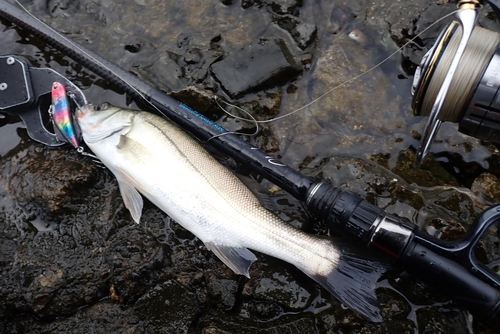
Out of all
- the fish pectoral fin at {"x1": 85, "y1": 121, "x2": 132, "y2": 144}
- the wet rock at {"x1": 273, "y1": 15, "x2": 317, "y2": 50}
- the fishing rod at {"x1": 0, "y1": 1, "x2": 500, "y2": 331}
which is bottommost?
the fish pectoral fin at {"x1": 85, "y1": 121, "x2": 132, "y2": 144}

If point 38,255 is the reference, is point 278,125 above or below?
above

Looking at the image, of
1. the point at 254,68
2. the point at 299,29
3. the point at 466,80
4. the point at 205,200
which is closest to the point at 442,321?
the point at 466,80

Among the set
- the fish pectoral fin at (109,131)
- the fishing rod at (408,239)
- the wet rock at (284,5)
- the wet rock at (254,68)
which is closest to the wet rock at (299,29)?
the wet rock at (284,5)

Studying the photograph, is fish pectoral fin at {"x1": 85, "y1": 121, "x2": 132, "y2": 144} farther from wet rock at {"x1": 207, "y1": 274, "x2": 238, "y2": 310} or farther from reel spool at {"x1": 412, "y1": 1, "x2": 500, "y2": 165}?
reel spool at {"x1": 412, "y1": 1, "x2": 500, "y2": 165}

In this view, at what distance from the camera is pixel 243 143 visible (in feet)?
9.58

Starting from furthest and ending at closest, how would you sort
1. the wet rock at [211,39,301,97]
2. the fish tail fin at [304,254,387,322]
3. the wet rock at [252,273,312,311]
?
the wet rock at [211,39,301,97]
the wet rock at [252,273,312,311]
the fish tail fin at [304,254,387,322]

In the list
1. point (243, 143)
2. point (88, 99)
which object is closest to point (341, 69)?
point (243, 143)

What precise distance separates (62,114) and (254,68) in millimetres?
1470

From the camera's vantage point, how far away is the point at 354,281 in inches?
102

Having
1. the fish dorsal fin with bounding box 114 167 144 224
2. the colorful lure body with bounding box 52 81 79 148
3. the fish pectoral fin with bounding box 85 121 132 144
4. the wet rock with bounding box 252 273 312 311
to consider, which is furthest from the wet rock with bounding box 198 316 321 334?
the colorful lure body with bounding box 52 81 79 148

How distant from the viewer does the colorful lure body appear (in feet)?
10.6

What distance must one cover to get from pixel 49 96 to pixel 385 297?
282 cm

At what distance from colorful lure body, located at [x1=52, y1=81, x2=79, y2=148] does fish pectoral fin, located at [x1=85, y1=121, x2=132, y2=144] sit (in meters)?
0.16

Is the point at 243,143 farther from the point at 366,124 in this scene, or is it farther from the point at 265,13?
the point at 265,13
